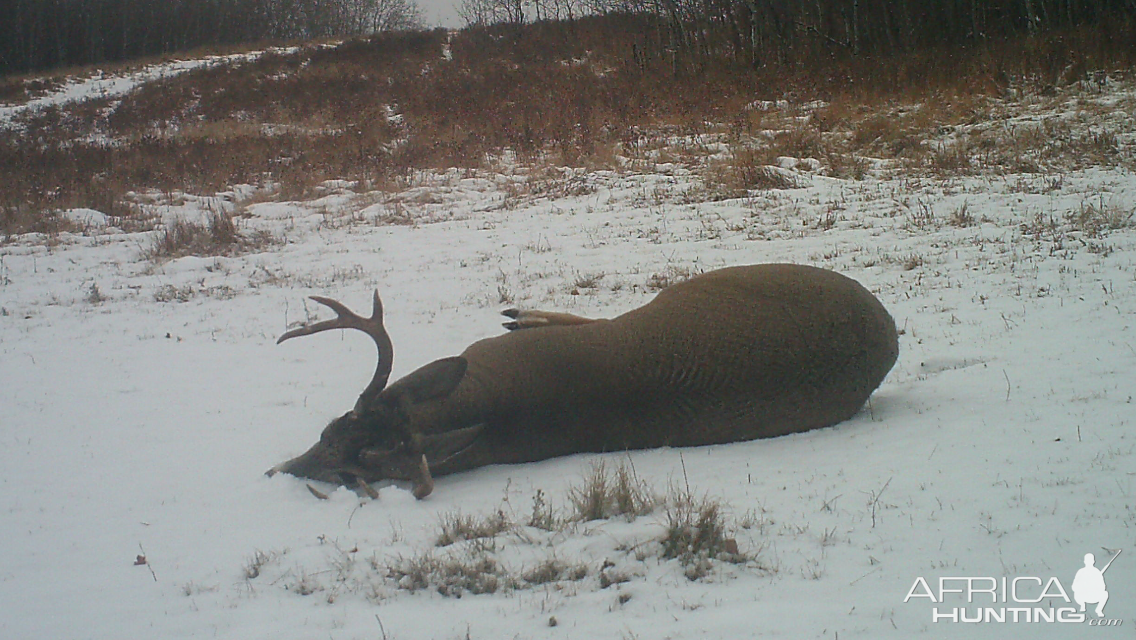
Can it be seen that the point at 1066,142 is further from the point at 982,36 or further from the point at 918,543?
the point at 918,543

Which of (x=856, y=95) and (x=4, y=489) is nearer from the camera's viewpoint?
(x=4, y=489)

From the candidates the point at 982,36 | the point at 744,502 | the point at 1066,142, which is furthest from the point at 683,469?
the point at 982,36

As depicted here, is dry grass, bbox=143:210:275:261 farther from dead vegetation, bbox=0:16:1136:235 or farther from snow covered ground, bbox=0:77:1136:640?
dead vegetation, bbox=0:16:1136:235

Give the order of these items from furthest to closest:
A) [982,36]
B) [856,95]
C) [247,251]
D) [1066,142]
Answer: [982,36] < [856,95] < [1066,142] < [247,251]

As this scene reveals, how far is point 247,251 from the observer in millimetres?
10578

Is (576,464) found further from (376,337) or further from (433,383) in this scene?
(376,337)

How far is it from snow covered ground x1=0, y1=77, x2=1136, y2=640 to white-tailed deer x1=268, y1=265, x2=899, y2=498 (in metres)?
0.12

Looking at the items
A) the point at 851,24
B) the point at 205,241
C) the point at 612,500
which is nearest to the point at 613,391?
the point at 612,500

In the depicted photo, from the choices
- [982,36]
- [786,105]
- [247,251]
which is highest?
[982,36]

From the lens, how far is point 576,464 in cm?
436

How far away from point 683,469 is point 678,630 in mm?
1354

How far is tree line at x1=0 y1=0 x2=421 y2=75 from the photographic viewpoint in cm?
4828

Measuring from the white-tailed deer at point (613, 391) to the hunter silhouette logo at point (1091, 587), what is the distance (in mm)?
1806

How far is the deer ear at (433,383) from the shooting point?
4270mm
